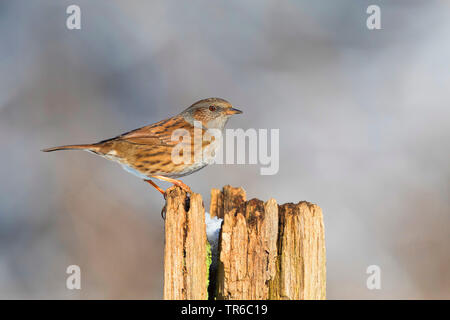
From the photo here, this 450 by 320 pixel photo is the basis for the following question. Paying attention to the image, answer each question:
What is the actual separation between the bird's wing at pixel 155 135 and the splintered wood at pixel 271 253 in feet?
5.92

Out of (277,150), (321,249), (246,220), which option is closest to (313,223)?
(321,249)

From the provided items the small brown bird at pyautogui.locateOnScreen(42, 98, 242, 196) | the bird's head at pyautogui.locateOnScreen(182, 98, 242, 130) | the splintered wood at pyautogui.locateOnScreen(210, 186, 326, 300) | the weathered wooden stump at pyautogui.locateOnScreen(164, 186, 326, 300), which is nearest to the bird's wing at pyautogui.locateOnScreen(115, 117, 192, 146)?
the small brown bird at pyautogui.locateOnScreen(42, 98, 242, 196)

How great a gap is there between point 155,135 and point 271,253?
6.99 feet

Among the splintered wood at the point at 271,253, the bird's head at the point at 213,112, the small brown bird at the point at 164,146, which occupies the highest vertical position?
the bird's head at the point at 213,112

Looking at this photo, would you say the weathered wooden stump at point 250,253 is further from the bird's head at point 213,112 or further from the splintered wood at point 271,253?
the bird's head at point 213,112

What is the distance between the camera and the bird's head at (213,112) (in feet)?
15.6

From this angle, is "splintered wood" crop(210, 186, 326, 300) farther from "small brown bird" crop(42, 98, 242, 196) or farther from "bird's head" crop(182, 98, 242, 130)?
"bird's head" crop(182, 98, 242, 130)

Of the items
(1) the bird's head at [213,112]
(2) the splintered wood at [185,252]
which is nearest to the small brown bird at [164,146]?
(1) the bird's head at [213,112]

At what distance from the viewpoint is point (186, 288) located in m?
2.74

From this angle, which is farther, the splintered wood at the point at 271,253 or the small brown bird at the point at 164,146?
the small brown bird at the point at 164,146

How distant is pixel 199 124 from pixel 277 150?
3402mm

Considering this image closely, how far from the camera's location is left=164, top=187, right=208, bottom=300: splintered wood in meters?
2.74

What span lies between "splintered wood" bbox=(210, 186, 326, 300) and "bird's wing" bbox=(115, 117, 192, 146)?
1804 mm
